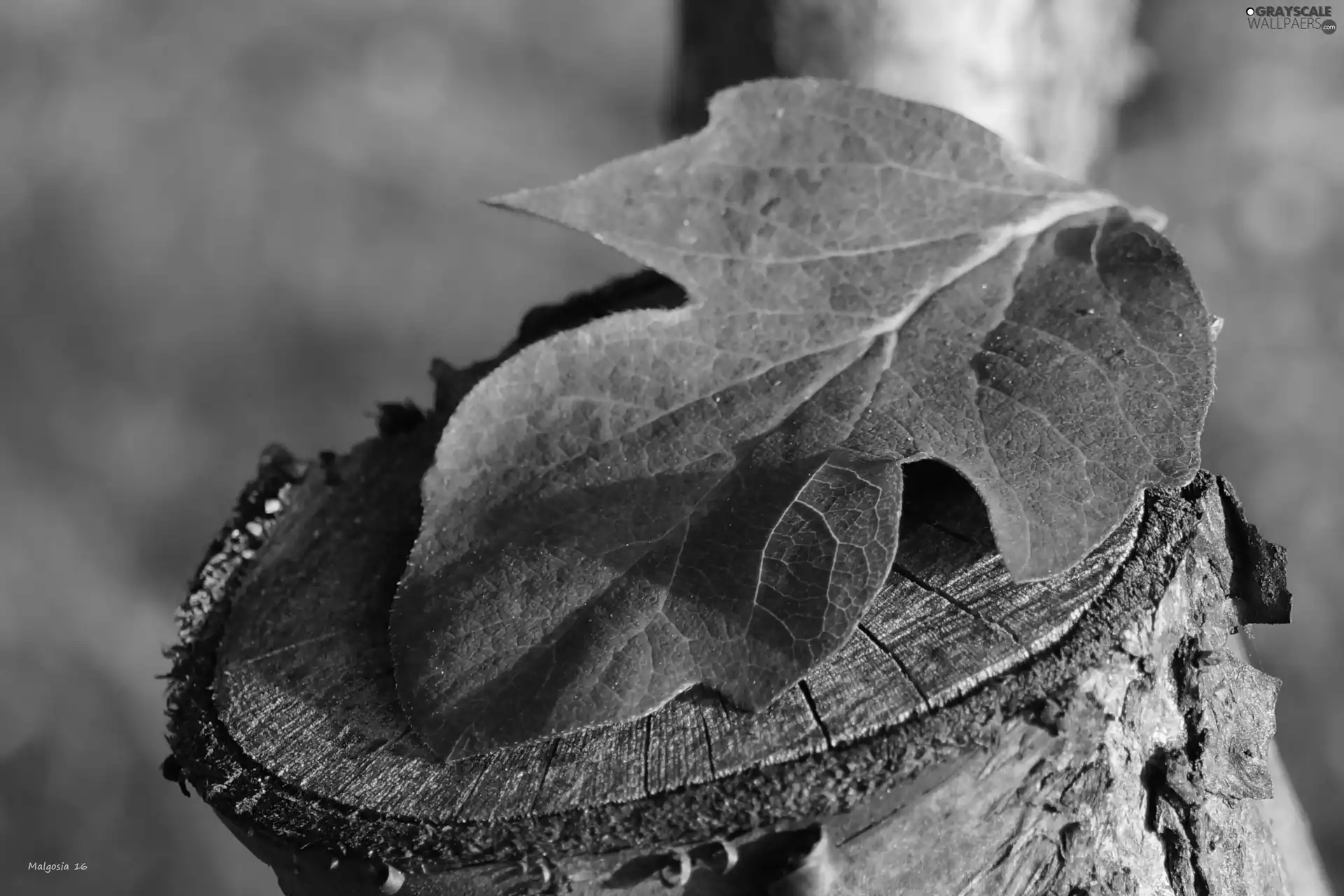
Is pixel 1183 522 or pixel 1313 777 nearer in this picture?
pixel 1183 522

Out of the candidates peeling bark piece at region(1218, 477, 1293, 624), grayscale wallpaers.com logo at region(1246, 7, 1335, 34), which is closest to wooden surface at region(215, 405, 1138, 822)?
peeling bark piece at region(1218, 477, 1293, 624)

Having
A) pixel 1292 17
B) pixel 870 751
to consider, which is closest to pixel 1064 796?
pixel 870 751

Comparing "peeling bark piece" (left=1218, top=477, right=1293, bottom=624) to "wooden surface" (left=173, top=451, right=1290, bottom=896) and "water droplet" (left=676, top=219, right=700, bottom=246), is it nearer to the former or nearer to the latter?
"wooden surface" (left=173, top=451, right=1290, bottom=896)

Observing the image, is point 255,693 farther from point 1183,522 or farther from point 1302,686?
point 1302,686

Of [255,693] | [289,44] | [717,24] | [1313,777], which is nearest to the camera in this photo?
[255,693]

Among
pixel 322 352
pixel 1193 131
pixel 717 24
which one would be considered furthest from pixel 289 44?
pixel 1193 131

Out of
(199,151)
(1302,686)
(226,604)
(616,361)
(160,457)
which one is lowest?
(1302,686)

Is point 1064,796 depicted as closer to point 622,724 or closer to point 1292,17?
point 622,724

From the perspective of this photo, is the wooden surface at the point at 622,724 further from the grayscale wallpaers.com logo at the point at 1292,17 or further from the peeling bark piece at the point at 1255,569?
the grayscale wallpaers.com logo at the point at 1292,17
